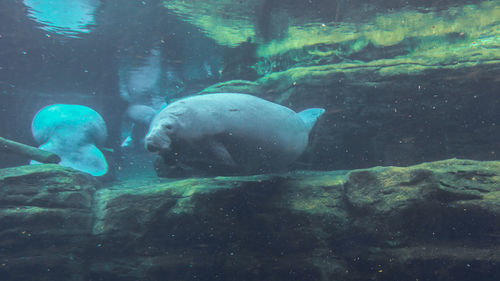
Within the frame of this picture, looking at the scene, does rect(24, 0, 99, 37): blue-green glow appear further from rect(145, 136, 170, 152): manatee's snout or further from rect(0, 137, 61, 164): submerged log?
rect(145, 136, 170, 152): manatee's snout

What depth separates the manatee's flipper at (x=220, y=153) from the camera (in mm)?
3203

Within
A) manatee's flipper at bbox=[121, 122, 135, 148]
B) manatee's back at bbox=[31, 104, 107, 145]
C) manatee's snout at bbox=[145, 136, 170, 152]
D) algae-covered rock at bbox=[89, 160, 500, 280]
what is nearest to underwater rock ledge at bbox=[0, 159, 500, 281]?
algae-covered rock at bbox=[89, 160, 500, 280]

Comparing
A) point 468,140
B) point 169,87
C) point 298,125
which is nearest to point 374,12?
point 468,140

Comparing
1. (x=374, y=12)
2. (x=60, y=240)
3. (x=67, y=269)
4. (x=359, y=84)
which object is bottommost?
(x=67, y=269)

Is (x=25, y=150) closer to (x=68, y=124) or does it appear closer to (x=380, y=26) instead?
(x=68, y=124)

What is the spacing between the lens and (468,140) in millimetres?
4652

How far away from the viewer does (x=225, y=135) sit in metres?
3.36

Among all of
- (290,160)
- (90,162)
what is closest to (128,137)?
(90,162)

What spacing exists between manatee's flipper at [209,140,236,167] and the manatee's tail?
1.94m

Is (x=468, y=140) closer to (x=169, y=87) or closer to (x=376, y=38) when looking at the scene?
(x=376, y=38)

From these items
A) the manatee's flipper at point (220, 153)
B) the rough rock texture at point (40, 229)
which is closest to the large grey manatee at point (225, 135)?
the manatee's flipper at point (220, 153)

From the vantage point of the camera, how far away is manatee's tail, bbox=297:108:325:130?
4799 millimetres

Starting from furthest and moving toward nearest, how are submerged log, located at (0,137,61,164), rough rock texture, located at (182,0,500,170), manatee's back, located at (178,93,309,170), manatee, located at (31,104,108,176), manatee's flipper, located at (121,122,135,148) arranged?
1. manatee's flipper, located at (121,122,135,148)
2. manatee, located at (31,104,108,176)
3. submerged log, located at (0,137,61,164)
4. rough rock texture, located at (182,0,500,170)
5. manatee's back, located at (178,93,309,170)

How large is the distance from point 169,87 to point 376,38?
35.9ft
